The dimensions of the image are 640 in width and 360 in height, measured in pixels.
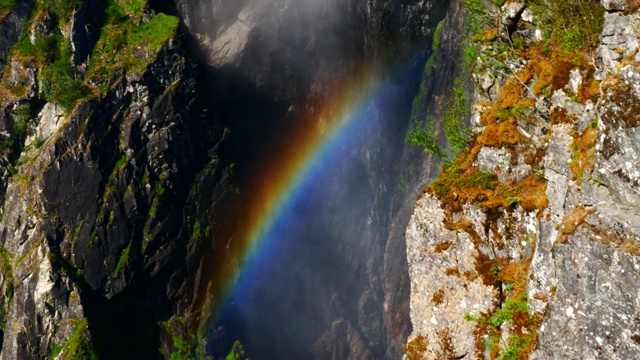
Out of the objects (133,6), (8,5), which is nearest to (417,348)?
(133,6)

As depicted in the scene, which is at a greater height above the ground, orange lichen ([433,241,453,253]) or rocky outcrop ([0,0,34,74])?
rocky outcrop ([0,0,34,74])

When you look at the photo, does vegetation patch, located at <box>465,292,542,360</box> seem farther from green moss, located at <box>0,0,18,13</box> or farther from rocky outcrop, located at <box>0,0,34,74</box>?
green moss, located at <box>0,0,18,13</box>

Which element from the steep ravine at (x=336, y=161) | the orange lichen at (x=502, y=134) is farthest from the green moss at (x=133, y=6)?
the orange lichen at (x=502, y=134)

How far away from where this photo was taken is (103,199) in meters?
53.2

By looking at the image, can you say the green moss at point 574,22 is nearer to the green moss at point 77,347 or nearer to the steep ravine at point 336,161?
the steep ravine at point 336,161

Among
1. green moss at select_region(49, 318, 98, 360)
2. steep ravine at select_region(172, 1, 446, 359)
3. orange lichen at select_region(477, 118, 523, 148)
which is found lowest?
green moss at select_region(49, 318, 98, 360)

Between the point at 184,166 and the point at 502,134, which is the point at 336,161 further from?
the point at 502,134

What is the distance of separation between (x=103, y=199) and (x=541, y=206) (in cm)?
4539

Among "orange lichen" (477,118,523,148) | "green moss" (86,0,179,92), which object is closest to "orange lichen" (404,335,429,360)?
"orange lichen" (477,118,523,148)

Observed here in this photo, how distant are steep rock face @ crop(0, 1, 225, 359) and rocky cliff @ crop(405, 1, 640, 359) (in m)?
37.5

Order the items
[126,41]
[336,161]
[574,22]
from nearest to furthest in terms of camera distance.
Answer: [574,22]
[126,41]
[336,161]

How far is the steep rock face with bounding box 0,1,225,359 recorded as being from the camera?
48406mm

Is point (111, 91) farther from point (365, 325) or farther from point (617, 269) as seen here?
point (617, 269)

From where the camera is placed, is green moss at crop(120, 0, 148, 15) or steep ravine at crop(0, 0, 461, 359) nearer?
steep ravine at crop(0, 0, 461, 359)
